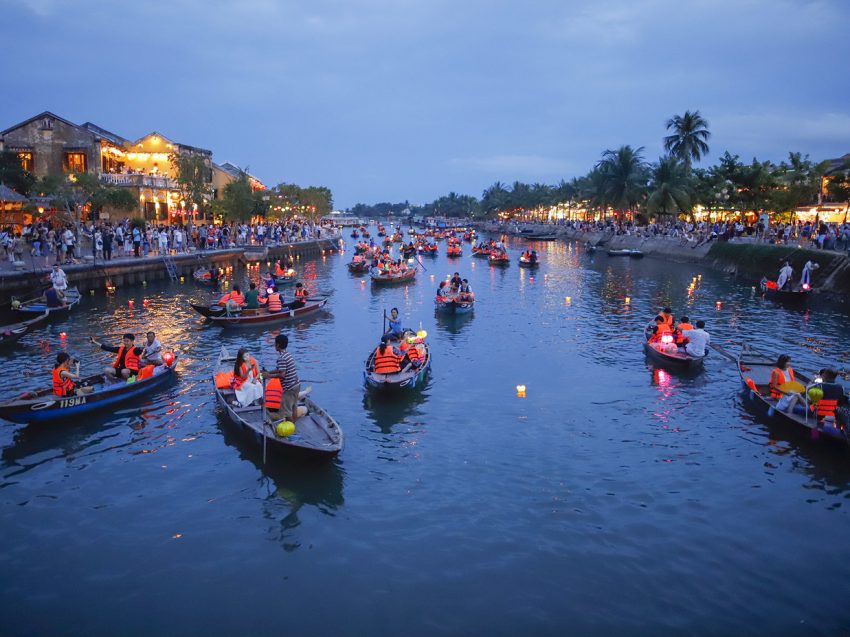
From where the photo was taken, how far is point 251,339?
25.9 meters

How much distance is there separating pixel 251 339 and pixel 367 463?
533 inches

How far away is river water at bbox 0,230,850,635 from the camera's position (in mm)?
9133

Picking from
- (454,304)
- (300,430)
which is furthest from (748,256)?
(300,430)

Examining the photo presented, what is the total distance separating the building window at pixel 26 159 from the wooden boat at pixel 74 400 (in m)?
51.3

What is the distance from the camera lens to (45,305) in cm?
2828

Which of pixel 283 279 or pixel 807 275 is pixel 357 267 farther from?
pixel 807 275

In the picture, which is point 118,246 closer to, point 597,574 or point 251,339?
point 251,339

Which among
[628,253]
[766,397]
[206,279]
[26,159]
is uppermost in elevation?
[26,159]

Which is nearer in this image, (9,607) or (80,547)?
(9,607)

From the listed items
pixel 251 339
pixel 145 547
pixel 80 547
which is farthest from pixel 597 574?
pixel 251 339

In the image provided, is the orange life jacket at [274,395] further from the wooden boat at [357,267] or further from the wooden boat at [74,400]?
the wooden boat at [357,267]

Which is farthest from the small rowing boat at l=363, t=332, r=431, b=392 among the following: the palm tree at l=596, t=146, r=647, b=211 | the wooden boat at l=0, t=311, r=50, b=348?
the palm tree at l=596, t=146, r=647, b=211

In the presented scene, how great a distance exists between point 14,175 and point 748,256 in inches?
2358

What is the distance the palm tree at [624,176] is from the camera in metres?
83.1
